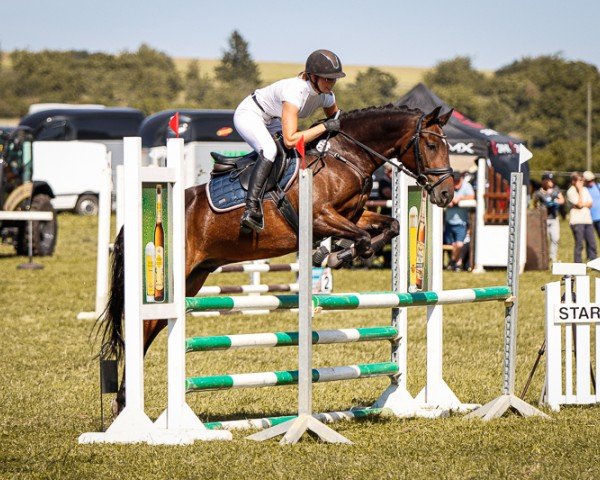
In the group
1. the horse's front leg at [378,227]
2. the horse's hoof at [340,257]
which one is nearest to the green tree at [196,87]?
the horse's front leg at [378,227]

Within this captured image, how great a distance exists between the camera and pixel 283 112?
665 cm

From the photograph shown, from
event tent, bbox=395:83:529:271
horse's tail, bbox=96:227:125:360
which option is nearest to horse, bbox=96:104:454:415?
horse's tail, bbox=96:227:125:360

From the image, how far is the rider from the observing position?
6.67m

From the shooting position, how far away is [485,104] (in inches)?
3004

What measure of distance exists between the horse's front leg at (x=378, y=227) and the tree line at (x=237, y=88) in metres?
53.6

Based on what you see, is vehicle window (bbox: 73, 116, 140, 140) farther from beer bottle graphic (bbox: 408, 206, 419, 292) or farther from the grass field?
beer bottle graphic (bbox: 408, 206, 419, 292)

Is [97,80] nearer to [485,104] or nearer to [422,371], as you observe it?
[485,104]

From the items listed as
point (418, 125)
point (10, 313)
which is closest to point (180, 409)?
point (418, 125)

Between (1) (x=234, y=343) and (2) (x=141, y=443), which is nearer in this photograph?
(2) (x=141, y=443)

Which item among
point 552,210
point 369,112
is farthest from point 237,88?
point 369,112

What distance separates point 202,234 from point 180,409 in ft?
5.19

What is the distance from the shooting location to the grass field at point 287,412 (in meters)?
5.05

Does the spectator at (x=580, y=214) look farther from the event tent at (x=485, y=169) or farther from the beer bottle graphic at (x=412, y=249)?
the beer bottle graphic at (x=412, y=249)

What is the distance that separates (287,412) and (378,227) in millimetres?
1389
